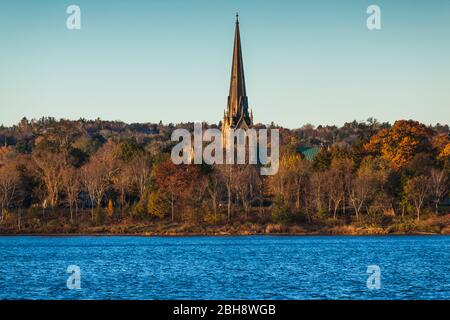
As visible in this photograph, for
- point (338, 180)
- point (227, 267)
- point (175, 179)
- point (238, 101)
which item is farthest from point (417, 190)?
point (238, 101)

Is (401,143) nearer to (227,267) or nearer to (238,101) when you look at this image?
(238,101)

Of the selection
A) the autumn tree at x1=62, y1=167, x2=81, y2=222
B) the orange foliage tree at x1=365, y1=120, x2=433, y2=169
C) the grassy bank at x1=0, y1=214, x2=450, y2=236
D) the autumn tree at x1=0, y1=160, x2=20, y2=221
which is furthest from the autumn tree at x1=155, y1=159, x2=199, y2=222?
the orange foliage tree at x1=365, y1=120, x2=433, y2=169

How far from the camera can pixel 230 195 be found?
99.2 metres

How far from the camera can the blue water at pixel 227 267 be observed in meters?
46.3

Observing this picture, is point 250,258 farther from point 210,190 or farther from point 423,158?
point 423,158

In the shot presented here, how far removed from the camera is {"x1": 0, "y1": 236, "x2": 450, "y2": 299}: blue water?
46312 millimetres

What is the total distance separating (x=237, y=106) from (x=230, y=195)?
4288 cm

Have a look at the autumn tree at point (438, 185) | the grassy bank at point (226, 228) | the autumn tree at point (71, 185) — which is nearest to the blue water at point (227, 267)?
the grassy bank at point (226, 228)

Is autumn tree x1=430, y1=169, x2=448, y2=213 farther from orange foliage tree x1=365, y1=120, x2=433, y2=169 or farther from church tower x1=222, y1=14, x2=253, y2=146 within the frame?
church tower x1=222, y1=14, x2=253, y2=146

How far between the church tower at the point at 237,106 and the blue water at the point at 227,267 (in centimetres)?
5091

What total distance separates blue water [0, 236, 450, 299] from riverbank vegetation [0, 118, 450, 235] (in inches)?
187

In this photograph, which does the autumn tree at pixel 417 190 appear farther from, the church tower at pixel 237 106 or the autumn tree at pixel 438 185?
the church tower at pixel 237 106

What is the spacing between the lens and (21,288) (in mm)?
48188
